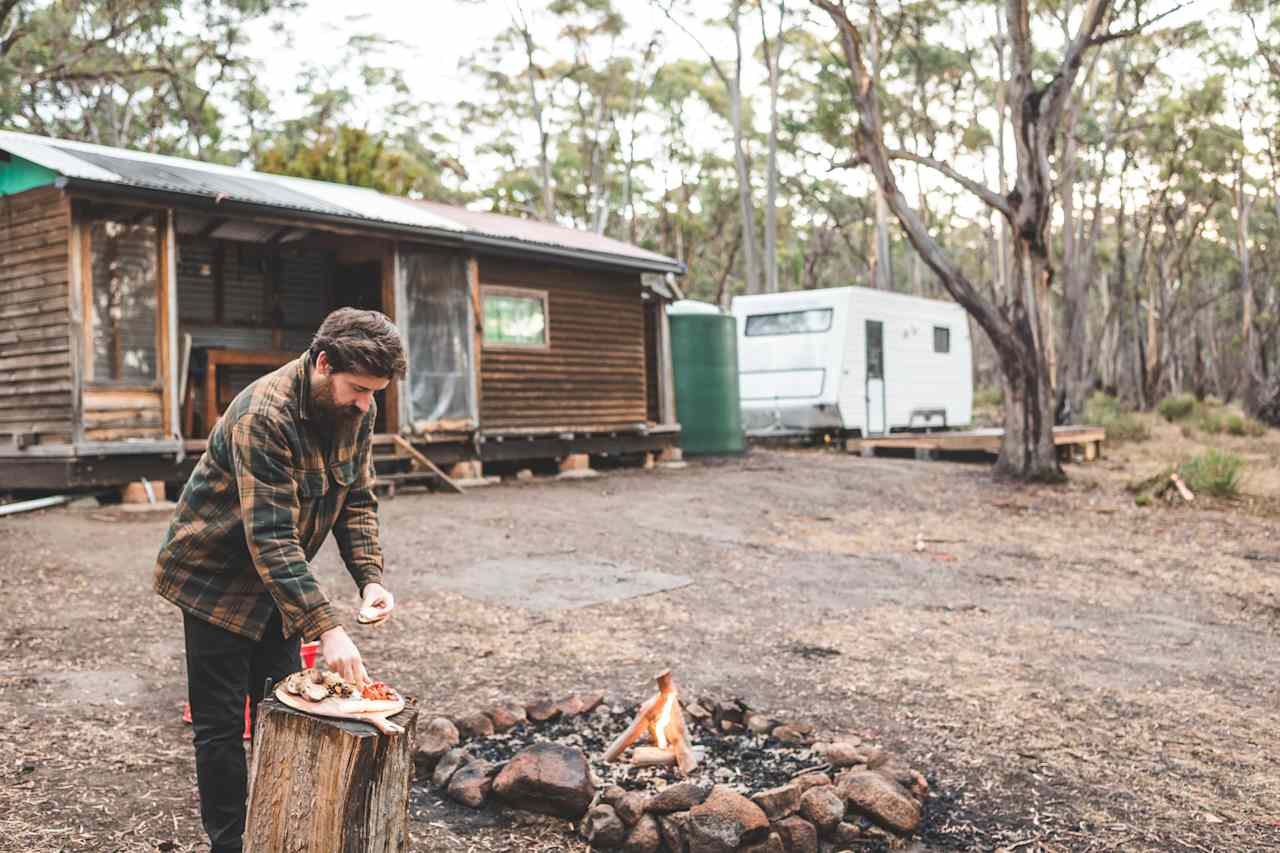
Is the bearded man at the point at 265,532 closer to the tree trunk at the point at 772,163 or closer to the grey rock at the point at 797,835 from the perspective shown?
the grey rock at the point at 797,835

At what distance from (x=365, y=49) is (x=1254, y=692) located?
97.6 ft

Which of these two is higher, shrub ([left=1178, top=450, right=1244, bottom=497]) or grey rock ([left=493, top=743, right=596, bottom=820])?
shrub ([left=1178, top=450, right=1244, bottom=497])

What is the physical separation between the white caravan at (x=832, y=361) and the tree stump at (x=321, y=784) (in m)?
16.1

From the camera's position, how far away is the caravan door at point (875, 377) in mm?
19062

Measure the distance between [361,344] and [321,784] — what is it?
110 centimetres

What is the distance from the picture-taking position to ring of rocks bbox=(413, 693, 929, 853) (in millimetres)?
3539

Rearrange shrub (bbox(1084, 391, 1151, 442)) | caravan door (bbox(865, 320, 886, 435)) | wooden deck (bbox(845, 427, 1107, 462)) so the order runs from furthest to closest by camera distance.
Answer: shrub (bbox(1084, 391, 1151, 442)), caravan door (bbox(865, 320, 886, 435)), wooden deck (bbox(845, 427, 1107, 462))

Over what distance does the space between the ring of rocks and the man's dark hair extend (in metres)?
1.84

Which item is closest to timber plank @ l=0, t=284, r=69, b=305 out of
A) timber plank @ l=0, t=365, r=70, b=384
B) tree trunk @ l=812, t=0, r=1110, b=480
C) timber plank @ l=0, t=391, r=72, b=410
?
timber plank @ l=0, t=365, r=70, b=384

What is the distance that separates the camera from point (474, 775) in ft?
13.2

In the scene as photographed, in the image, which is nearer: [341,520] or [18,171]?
[341,520]

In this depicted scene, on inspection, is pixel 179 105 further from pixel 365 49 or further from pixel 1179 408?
pixel 1179 408

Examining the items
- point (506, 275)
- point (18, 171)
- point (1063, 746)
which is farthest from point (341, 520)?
point (506, 275)

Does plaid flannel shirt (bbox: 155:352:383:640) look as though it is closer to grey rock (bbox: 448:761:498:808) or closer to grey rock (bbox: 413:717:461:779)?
grey rock (bbox: 448:761:498:808)
